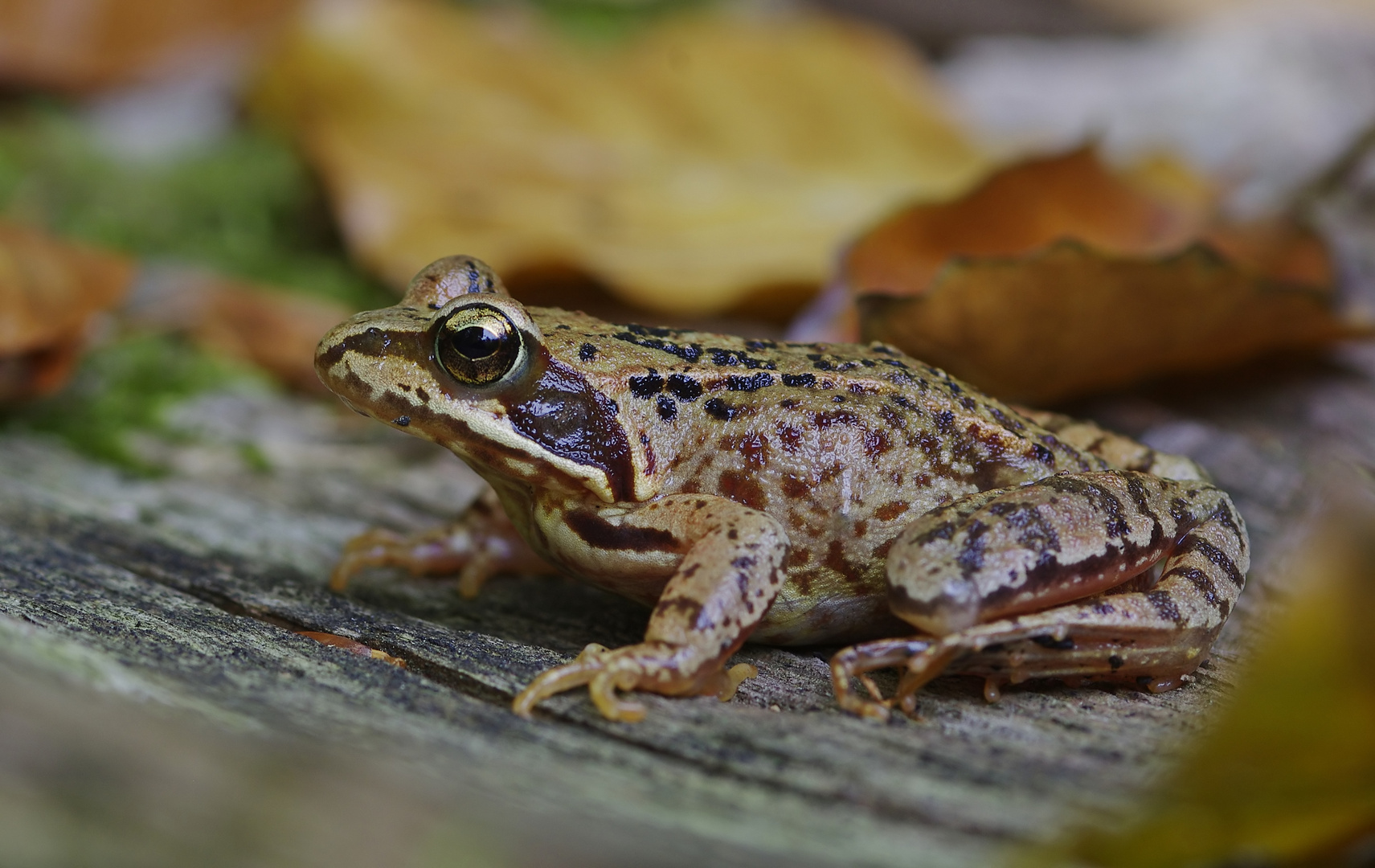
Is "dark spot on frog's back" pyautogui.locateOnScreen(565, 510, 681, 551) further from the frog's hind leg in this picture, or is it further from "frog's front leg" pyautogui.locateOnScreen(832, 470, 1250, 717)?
the frog's hind leg

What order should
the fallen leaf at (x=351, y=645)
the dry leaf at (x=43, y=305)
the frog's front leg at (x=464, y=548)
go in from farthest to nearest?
the dry leaf at (x=43, y=305)
the frog's front leg at (x=464, y=548)
the fallen leaf at (x=351, y=645)

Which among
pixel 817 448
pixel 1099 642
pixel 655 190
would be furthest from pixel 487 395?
pixel 655 190

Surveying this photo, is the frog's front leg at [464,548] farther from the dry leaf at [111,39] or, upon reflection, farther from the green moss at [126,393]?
the dry leaf at [111,39]

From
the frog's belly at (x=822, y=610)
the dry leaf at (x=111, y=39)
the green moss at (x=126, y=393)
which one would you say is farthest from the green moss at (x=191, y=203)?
the frog's belly at (x=822, y=610)

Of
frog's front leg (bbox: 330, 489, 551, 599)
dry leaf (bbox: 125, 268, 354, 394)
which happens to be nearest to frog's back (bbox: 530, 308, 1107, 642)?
frog's front leg (bbox: 330, 489, 551, 599)

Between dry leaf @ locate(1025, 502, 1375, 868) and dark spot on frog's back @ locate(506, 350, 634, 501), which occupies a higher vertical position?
dark spot on frog's back @ locate(506, 350, 634, 501)

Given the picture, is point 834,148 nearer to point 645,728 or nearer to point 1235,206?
point 1235,206
